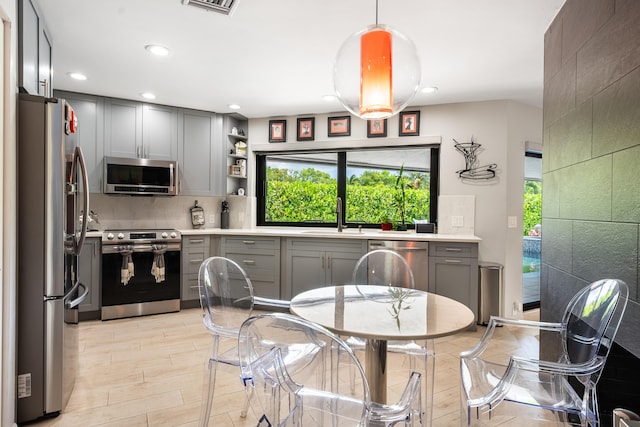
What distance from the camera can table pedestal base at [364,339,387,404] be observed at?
176 cm

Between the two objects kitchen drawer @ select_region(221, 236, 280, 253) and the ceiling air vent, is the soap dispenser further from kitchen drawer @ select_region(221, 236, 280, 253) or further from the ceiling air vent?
the ceiling air vent

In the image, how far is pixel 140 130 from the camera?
14.0 ft

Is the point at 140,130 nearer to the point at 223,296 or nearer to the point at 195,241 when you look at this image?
the point at 195,241

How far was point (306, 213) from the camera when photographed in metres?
4.83

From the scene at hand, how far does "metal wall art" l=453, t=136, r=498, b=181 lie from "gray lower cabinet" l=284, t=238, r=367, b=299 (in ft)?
4.45

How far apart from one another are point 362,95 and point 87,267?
138 inches

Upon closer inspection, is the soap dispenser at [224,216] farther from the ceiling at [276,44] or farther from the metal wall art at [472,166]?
the metal wall art at [472,166]

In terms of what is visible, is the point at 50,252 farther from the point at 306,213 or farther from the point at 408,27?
the point at 306,213

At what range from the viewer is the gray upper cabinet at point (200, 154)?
4508 mm

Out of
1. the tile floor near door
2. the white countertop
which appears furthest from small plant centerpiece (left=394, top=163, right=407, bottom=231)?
the tile floor near door

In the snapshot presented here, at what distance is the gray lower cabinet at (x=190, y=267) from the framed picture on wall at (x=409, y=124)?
262 centimetres

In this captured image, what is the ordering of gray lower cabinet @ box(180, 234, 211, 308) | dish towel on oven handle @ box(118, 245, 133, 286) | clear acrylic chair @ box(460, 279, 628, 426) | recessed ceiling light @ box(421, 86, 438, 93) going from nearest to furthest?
clear acrylic chair @ box(460, 279, 628, 426), recessed ceiling light @ box(421, 86, 438, 93), dish towel on oven handle @ box(118, 245, 133, 286), gray lower cabinet @ box(180, 234, 211, 308)

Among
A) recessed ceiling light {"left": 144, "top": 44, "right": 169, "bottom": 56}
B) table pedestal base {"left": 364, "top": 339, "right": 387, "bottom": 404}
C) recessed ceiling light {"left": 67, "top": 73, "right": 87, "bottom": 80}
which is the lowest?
table pedestal base {"left": 364, "top": 339, "right": 387, "bottom": 404}

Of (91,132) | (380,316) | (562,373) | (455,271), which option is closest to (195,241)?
(91,132)
